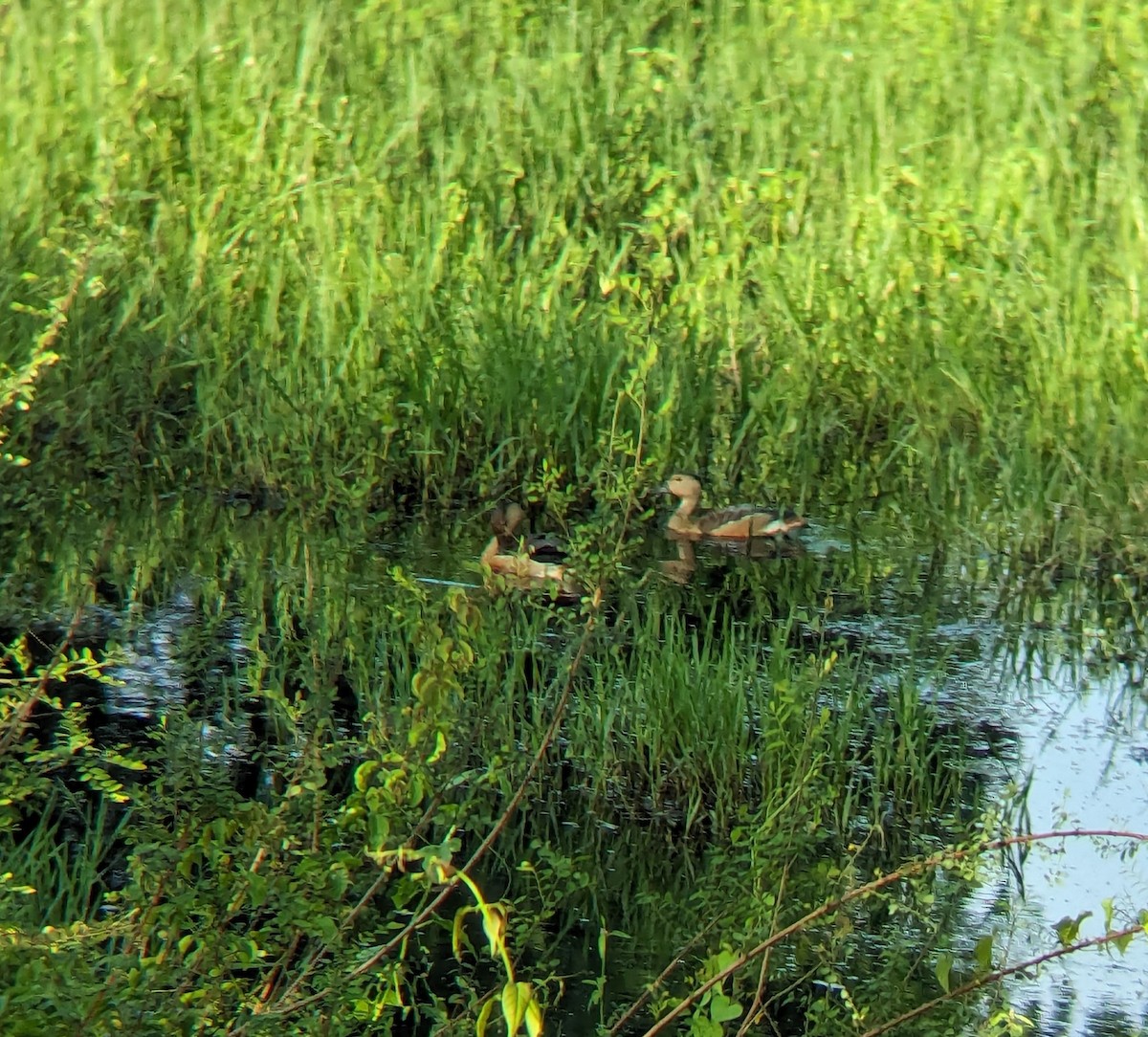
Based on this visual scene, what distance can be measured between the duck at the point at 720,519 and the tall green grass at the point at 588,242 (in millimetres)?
283

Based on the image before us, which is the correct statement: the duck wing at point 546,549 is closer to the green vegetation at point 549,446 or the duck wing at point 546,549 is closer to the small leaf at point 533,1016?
the green vegetation at point 549,446

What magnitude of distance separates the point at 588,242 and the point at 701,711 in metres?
3.74

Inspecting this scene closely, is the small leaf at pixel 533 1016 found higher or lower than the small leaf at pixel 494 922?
lower

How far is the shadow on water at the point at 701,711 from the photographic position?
13.7ft

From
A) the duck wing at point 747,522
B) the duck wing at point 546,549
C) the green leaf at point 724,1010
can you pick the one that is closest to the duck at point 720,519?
the duck wing at point 747,522

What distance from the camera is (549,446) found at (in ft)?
24.5

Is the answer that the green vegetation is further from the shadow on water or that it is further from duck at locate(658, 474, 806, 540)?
duck at locate(658, 474, 806, 540)

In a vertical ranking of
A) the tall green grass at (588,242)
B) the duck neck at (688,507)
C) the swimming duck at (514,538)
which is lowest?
the swimming duck at (514,538)

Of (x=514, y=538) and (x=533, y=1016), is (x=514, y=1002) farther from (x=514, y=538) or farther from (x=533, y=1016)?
(x=514, y=538)

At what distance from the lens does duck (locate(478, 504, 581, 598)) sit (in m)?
5.82

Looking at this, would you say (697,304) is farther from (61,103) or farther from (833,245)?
(61,103)

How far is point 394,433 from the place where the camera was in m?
7.58

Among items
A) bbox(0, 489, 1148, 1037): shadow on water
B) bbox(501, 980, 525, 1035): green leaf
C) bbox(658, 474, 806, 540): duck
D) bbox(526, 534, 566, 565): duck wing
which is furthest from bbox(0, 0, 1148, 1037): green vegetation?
bbox(501, 980, 525, 1035): green leaf

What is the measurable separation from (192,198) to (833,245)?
2508mm
